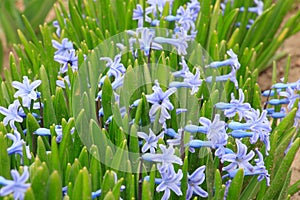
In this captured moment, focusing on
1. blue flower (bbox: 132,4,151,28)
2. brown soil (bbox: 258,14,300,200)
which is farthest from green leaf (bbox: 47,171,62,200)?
brown soil (bbox: 258,14,300,200)

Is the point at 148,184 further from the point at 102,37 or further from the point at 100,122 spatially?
the point at 102,37

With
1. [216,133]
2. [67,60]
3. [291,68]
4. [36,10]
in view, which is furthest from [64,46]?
[291,68]

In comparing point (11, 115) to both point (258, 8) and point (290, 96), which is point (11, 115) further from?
point (258, 8)

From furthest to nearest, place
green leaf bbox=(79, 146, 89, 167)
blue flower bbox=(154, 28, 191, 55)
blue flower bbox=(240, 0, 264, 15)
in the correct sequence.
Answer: blue flower bbox=(240, 0, 264, 15), blue flower bbox=(154, 28, 191, 55), green leaf bbox=(79, 146, 89, 167)

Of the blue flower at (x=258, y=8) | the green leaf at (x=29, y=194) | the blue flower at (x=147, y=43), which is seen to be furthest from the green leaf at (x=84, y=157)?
the blue flower at (x=258, y=8)

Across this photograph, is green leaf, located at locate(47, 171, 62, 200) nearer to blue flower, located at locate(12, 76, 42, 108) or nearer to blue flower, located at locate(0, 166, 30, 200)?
blue flower, located at locate(0, 166, 30, 200)

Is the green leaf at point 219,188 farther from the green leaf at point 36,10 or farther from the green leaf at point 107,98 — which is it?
the green leaf at point 36,10

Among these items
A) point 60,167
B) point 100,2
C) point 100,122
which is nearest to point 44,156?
point 60,167
